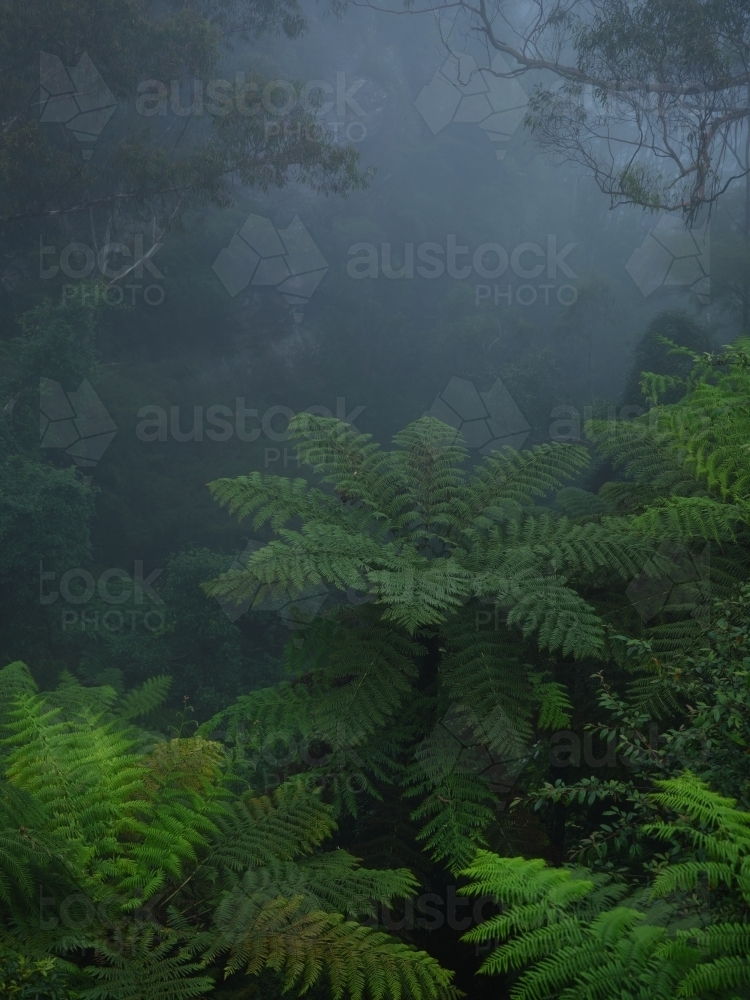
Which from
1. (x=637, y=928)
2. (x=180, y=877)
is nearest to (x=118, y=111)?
(x=180, y=877)

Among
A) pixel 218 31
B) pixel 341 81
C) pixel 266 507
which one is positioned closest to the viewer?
pixel 266 507

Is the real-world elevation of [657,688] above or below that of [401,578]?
below

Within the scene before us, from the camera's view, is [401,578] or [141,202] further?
[141,202]

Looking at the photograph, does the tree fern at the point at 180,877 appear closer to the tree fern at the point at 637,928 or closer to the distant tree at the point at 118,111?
the tree fern at the point at 637,928

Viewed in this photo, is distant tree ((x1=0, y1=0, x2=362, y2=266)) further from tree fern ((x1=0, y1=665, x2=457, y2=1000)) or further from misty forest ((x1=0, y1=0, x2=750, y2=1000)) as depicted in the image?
tree fern ((x1=0, y1=665, x2=457, y2=1000))

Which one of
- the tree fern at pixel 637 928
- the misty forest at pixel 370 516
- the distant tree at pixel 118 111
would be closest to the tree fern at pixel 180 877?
the misty forest at pixel 370 516

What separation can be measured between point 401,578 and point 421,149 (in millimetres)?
20361

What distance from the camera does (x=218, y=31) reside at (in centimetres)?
1084

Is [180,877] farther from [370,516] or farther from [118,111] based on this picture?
[118,111]

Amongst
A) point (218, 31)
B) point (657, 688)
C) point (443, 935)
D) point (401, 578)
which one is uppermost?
point (218, 31)

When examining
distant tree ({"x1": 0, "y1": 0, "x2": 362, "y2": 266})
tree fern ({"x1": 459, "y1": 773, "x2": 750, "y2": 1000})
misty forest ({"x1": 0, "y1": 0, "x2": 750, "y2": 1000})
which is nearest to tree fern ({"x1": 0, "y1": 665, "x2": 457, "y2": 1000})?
misty forest ({"x1": 0, "y1": 0, "x2": 750, "y2": 1000})

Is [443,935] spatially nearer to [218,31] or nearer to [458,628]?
[458,628]

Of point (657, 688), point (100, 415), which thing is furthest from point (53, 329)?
point (657, 688)

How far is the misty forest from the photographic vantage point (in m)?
1.56
